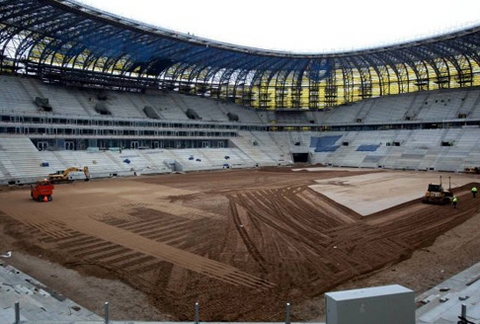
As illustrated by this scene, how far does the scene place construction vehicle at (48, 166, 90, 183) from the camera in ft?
131

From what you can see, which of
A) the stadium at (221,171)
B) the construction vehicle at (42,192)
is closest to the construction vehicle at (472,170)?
the stadium at (221,171)

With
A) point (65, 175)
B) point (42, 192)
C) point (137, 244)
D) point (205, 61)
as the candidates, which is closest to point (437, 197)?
point (137, 244)

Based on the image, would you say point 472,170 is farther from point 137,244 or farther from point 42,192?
point 42,192

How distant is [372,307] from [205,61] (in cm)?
6394

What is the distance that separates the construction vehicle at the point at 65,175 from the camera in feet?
131

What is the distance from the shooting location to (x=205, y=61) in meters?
65.9

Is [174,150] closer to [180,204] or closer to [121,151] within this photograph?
[121,151]

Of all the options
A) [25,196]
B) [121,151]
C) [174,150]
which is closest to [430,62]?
[174,150]

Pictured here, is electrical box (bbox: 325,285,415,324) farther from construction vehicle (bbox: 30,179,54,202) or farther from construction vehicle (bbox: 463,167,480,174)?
construction vehicle (bbox: 463,167,480,174)

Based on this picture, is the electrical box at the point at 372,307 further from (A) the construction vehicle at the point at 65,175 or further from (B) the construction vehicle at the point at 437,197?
(A) the construction vehicle at the point at 65,175

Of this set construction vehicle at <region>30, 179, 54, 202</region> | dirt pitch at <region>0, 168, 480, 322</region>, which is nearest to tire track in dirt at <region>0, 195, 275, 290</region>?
dirt pitch at <region>0, 168, 480, 322</region>

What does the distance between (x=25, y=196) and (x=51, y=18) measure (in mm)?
24120

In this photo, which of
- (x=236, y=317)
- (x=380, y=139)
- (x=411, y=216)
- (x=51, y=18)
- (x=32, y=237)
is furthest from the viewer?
(x=380, y=139)

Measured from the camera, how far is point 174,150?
61.8 m
